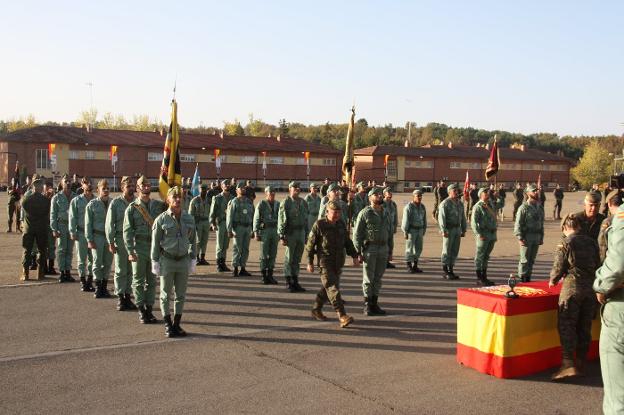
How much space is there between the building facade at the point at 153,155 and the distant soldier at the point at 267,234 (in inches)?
1641

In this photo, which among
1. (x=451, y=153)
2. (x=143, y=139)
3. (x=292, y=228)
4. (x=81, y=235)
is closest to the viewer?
(x=81, y=235)

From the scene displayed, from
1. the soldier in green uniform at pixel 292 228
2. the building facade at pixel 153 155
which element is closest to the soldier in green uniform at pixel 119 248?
the soldier in green uniform at pixel 292 228

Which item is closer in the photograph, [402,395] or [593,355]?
[402,395]

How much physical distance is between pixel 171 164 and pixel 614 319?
8651mm

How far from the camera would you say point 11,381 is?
6.63 metres

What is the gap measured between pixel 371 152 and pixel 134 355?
230 ft

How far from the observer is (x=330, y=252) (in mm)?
9562

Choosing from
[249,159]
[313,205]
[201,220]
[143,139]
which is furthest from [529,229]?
[249,159]

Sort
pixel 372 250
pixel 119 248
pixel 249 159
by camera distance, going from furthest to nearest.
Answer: pixel 249 159, pixel 372 250, pixel 119 248

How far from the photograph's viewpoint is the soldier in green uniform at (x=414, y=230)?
15203 mm

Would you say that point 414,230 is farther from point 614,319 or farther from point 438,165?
point 438,165

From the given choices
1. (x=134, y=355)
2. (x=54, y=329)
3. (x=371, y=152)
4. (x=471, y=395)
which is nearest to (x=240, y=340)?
(x=134, y=355)

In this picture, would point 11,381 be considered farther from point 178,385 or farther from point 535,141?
point 535,141

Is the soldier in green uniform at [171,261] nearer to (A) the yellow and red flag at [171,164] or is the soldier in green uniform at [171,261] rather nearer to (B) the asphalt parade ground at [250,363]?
(B) the asphalt parade ground at [250,363]
